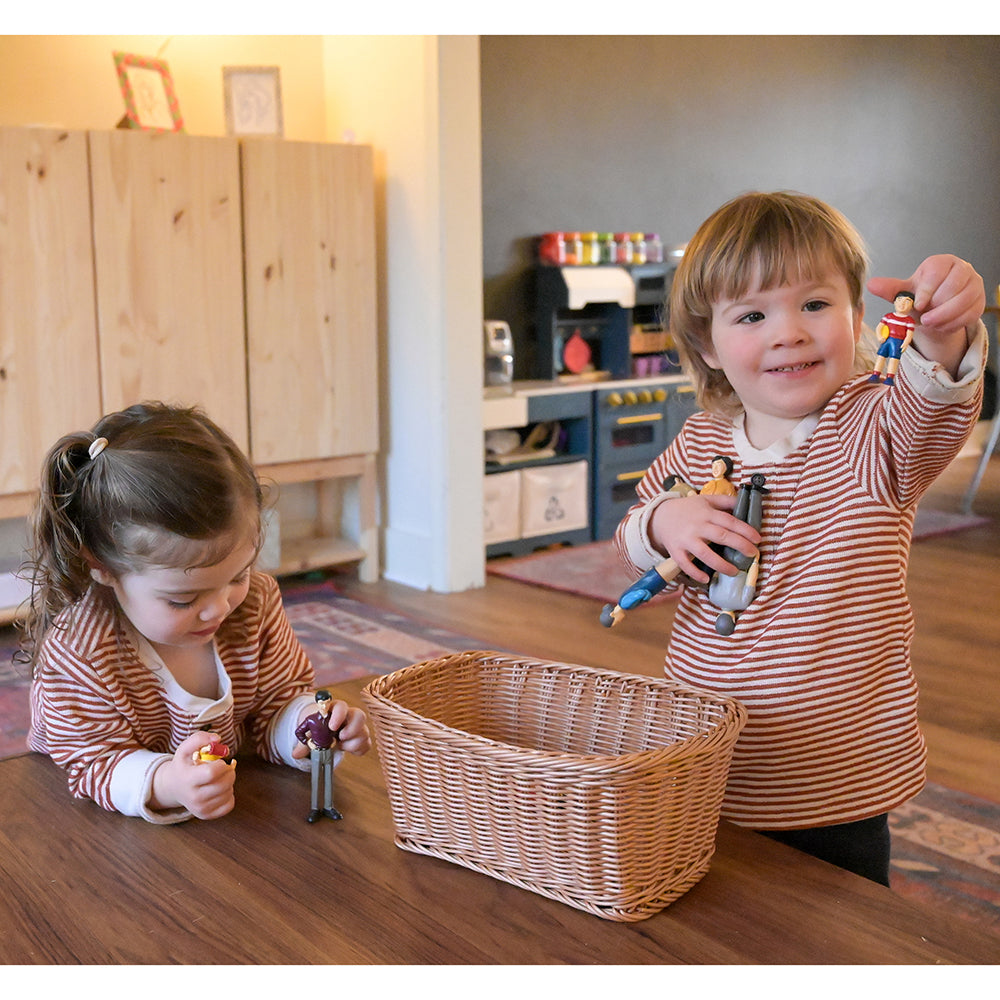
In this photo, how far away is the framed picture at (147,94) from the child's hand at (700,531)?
98.3 inches

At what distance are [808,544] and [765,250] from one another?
27 centimetres

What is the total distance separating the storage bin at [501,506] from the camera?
391 cm

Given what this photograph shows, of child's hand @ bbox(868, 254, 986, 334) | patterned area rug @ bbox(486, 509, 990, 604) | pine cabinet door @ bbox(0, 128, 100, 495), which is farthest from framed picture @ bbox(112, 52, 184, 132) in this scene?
child's hand @ bbox(868, 254, 986, 334)

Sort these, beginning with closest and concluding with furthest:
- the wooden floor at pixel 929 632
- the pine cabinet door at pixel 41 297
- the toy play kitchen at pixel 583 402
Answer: the wooden floor at pixel 929 632
the pine cabinet door at pixel 41 297
the toy play kitchen at pixel 583 402

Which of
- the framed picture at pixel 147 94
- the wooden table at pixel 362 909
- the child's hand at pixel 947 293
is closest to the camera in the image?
the wooden table at pixel 362 909

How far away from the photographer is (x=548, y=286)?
4.28m

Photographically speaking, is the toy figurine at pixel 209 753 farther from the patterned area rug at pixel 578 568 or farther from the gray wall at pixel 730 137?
the gray wall at pixel 730 137

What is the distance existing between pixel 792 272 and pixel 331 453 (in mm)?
2564

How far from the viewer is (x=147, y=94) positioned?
3.28 metres

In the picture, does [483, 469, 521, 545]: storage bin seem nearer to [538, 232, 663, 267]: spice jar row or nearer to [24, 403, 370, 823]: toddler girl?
[538, 232, 663, 267]: spice jar row

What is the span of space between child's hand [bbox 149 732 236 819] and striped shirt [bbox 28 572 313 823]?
12 millimetres

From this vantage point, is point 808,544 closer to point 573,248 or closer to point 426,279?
point 426,279

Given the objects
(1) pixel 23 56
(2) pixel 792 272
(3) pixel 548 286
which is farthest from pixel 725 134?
(2) pixel 792 272

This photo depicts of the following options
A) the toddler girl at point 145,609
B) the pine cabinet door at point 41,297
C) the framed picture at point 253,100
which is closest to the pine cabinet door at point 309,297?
the framed picture at point 253,100
